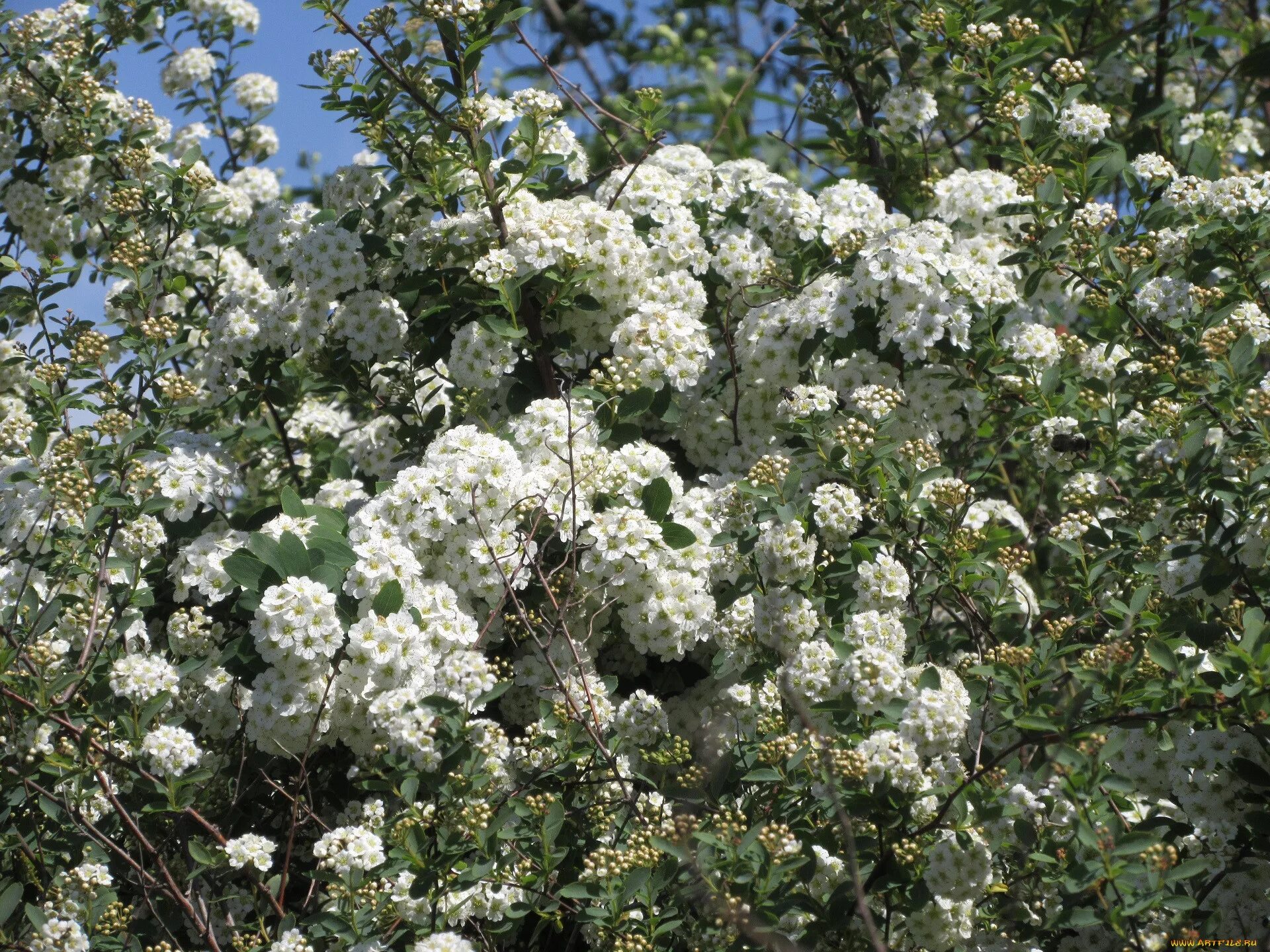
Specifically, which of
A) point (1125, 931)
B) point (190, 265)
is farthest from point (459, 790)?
point (190, 265)

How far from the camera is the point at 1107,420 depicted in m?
3.38

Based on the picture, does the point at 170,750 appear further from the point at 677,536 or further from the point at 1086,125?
the point at 1086,125

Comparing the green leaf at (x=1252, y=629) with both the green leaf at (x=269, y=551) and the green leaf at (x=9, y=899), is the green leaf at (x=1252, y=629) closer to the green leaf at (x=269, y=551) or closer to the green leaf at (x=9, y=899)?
the green leaf at (x=269, y=551)

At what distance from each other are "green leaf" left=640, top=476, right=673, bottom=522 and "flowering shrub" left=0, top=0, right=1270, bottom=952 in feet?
0.05

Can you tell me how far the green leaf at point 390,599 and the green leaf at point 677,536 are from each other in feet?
2.45

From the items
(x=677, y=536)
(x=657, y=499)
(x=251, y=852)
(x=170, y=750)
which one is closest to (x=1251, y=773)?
(x=677, y=536)

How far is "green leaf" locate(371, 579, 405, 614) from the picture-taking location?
2961 millimetres

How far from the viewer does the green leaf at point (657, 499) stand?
332 centimetres

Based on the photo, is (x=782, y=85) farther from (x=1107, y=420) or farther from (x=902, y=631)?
(x=902, y=631)

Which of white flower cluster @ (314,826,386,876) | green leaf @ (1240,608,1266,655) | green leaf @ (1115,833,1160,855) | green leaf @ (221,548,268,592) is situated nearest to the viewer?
green leaf @ (1115,833,1160,855)

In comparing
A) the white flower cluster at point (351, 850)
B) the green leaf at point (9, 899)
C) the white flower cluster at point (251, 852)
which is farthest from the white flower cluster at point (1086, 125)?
the green leaf at point (9, 899)

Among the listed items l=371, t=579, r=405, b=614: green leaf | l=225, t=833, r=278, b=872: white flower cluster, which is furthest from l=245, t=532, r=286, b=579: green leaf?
l=225, t=833, r=278, b=872: white flower cluster

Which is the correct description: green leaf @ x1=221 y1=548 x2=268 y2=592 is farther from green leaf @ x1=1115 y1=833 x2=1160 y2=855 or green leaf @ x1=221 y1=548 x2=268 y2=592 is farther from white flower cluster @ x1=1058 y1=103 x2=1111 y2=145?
white flower cluster @ x1=1058 y1=103 x2=1111 y2=145

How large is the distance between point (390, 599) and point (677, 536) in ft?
2.65
